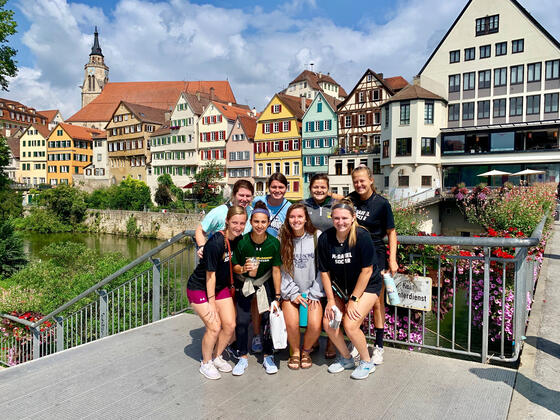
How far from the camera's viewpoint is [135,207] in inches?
2185

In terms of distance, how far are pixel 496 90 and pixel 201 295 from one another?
41785mm

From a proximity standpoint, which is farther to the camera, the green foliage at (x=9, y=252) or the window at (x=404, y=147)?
the window at (x=404, y=147)

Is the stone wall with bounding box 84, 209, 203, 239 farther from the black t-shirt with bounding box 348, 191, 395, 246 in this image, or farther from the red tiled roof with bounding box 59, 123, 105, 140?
the black t-shirt with bounding box 348, 191, 395, 246

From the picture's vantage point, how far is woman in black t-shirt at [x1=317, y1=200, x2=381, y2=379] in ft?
13.8

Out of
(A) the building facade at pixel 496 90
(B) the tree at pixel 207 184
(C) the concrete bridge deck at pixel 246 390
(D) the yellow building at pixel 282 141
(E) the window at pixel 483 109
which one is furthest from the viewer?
(B) the tree at pixel 207 184

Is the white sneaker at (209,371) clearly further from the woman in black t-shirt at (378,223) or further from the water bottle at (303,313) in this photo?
the woman in black t-shirt at (378,223)

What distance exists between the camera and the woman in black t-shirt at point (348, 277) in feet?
13.8

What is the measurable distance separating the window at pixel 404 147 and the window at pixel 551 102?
36.5 ft

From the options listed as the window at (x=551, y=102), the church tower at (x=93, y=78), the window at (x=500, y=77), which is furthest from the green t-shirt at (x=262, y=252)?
the church tower at (x=93, y=78)

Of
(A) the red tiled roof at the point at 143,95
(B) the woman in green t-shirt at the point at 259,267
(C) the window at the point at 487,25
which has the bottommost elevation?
(B) the woman in green t-shirt at the point at 259,267

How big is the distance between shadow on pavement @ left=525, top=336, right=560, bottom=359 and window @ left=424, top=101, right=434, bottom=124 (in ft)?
126

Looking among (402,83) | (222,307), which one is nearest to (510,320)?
(222,307)

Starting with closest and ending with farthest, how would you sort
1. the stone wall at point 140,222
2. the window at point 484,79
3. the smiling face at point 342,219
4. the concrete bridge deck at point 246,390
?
the concrete bridge deck at point 246,390 → the smiling face at point 342,219 → the window at point 484,79 → the stone wall at point 140,222

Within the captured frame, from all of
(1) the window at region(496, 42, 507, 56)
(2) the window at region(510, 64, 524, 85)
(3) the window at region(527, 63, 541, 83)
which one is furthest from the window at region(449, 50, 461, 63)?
(3) the window at region(527, 63, 541, 83)
